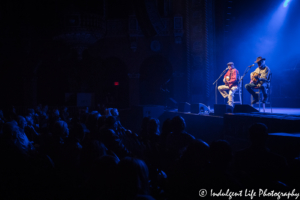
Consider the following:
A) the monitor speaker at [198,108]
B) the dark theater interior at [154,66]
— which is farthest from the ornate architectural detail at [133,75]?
the monitor speaker at [198,108]

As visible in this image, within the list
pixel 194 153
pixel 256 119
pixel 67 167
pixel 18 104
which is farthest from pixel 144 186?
pixel 18 104

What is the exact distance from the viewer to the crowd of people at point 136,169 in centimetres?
139

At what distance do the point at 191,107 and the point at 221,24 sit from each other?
6.60m

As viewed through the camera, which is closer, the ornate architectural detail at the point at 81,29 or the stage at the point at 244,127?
the stage at the point at 244,127

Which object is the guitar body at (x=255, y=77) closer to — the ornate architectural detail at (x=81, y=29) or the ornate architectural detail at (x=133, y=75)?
the ornate architectural detail at (x=133, y=75)

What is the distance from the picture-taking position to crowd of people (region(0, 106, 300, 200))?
1.39 m

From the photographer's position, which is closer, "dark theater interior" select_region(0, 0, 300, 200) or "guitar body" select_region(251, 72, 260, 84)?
"dark theater interior" select_region(0, 0, 300, 200)

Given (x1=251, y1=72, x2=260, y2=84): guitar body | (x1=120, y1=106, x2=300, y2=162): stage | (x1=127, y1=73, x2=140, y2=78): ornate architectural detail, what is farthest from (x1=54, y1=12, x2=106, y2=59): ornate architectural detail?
(x1=251, y1=72, x2=260, y2=84): guitar body

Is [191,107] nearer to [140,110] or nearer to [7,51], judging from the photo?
[140,110]

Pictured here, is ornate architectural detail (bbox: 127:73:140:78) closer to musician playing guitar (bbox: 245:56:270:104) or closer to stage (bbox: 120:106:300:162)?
stage (bbox: 120:106:300:162)

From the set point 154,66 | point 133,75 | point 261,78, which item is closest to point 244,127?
point 261,78

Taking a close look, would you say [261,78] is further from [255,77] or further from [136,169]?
[136,169]

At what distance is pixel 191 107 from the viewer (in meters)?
7.22

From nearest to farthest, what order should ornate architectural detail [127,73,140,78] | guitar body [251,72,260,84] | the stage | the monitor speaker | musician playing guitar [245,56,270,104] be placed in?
the stage
musician playing guitar [245,56,270,104]
guitar body [251,72,260,84]
the monitor speaker
ornate architectural detail [127,73,140,78]
